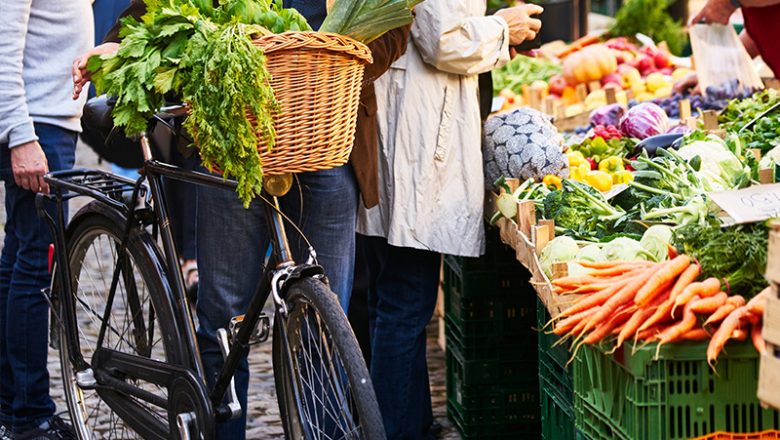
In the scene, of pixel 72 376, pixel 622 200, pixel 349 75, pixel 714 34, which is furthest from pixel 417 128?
pixel 714 34

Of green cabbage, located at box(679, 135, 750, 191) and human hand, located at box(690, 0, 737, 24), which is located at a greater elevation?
human hand, located at box(690, 0, 737, 24)

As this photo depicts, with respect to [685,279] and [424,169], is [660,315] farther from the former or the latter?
[424,169]

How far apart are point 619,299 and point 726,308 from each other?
29 cm

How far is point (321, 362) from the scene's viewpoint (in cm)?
314

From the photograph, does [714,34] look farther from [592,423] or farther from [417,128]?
[592,423]

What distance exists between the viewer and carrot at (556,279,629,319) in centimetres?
298

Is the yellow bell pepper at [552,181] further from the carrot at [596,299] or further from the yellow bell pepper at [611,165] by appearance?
the carrot at [596,299]

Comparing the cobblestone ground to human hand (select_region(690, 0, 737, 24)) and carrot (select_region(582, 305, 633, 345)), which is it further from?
human hand (select_region(690, 0, 737, 24))

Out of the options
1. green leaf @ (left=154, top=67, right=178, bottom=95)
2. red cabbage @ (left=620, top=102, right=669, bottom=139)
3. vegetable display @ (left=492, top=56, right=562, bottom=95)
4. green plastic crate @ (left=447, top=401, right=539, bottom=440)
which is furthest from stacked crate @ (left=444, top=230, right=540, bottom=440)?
vegetable display @ (left=492, top=56, right=562, bottom=95)

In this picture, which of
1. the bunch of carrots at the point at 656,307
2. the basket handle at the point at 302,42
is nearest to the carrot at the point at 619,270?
the bunch of carrots at the point at 656,307

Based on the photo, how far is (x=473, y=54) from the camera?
152 inches

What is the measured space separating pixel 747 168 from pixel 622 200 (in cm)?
44

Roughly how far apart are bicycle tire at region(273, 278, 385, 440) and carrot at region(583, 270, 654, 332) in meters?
0.57

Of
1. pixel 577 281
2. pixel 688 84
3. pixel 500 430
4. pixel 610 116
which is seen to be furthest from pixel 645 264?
pixel 688 84
